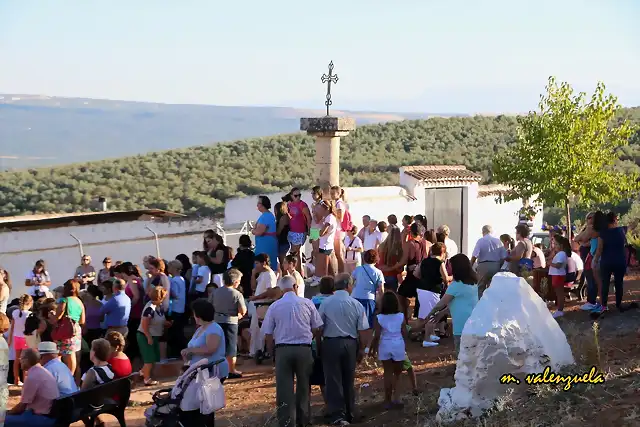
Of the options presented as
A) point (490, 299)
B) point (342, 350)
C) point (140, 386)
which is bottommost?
point (140, 386)

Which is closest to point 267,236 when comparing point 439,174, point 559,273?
point 559,273

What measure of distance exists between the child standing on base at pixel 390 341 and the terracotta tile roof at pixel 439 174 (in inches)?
661

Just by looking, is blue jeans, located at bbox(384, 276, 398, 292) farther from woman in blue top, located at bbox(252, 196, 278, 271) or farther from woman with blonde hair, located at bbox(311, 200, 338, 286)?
woman in blue top, located at bbox(252, 196, 278, 271)

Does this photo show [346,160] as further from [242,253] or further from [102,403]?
[102,403]

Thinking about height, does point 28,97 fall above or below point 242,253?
above


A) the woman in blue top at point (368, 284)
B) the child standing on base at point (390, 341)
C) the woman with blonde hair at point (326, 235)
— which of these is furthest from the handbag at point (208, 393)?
the woman with blonde hair at point (326, 235)

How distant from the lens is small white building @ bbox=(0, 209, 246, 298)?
65.6 ft

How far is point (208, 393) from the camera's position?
1006 centimetres

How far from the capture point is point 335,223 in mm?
17172

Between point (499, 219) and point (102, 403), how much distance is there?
2269 cm

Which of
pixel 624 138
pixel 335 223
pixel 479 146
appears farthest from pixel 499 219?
pixel 479 146

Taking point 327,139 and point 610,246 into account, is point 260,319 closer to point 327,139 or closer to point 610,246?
point 610,246

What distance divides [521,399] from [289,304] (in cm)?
258

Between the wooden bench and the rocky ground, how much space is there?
4.62 ft
